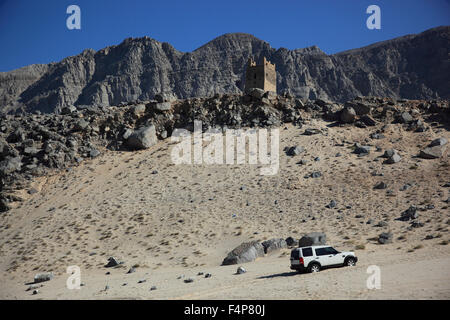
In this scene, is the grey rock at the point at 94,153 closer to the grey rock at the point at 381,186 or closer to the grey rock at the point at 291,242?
the grey rock at the point at 291,242

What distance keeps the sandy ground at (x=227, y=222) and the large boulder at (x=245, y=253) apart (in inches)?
18.1

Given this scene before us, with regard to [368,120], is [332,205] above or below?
below

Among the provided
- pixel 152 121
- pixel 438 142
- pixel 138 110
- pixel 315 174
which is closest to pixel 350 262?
pixel 315 174

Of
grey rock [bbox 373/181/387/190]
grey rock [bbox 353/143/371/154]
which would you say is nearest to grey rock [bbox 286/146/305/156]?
grey rock [bbox 353/143/371/154]

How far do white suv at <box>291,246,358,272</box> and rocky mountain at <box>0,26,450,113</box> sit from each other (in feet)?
344

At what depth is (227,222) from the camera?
68.2ft

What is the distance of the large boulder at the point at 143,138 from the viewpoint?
30.6m

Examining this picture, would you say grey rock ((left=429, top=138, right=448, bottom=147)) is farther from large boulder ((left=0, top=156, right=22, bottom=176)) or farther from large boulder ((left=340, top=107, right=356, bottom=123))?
large boulder ((left=0, top=156, right=22, bottom=176))

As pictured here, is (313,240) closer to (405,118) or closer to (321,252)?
(321,252)

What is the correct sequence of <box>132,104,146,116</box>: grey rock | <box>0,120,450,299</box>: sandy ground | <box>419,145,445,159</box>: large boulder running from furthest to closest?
→ <box>132,104,146,116</box>: grey rock < <box>419,145,445,159</box>: large boulder < <box>0,120,450,299</box>: sandy ground

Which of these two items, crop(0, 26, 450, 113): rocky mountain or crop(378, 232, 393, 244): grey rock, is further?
crop(0, 26, 450, 113): rocky mountain

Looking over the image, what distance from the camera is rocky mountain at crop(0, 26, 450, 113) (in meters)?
113

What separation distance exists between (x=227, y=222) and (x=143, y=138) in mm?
13365
